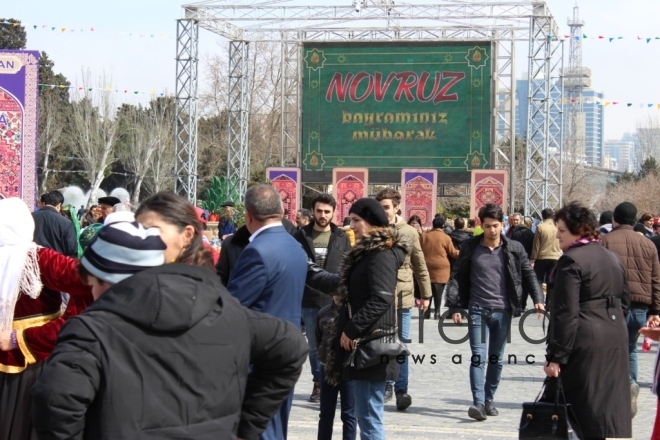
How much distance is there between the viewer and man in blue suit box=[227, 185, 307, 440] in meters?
5.09

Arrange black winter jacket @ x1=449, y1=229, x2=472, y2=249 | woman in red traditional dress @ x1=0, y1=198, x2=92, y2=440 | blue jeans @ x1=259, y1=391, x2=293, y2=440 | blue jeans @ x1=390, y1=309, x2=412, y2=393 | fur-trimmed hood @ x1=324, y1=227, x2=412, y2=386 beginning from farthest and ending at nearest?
black winter jacket @ x1=449, y1=229, x2=472, y2=249 < blue jeans @ x1=390, y1=309, x2=412, y2=393 < fur-trimmed hood @ x1=324, y1=227, x2=412, y2=386 < blue jeans @ x1=259, y1=391, x2=293, y2=440 < woman in red traditional dress @ x1=0, y1=198, x2=92, y2=440

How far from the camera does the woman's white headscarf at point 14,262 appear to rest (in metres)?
A: 4.70

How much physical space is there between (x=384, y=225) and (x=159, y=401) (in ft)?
11.6

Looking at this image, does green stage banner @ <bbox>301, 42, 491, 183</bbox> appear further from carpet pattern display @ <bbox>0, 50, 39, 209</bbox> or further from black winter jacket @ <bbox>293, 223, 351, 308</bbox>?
A: black winter jacket @ <bbox>293, 223, 351, 308</bbox>

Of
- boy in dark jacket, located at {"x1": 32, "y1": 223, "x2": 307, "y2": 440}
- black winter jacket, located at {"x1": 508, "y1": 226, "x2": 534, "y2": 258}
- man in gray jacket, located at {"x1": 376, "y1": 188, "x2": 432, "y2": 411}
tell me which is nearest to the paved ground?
man in gray jacket, located at {"x1": 376, "y1": 188, "x2": 432, "y2": 411}

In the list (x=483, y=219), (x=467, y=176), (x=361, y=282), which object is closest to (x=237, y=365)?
(x=361, y=282)

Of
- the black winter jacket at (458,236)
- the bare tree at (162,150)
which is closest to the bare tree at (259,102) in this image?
the bare tree at (162,150)

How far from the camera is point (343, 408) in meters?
6.46

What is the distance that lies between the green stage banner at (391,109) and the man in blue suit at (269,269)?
25756 mm

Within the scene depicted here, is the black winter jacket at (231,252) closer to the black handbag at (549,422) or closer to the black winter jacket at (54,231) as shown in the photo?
the black handbag at (549,422)

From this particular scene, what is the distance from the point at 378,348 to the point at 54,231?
215 inches

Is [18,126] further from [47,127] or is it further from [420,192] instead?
[47,127]

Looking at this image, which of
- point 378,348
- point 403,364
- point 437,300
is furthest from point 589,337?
point 437,300

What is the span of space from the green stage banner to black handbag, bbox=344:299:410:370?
24.8 meters
